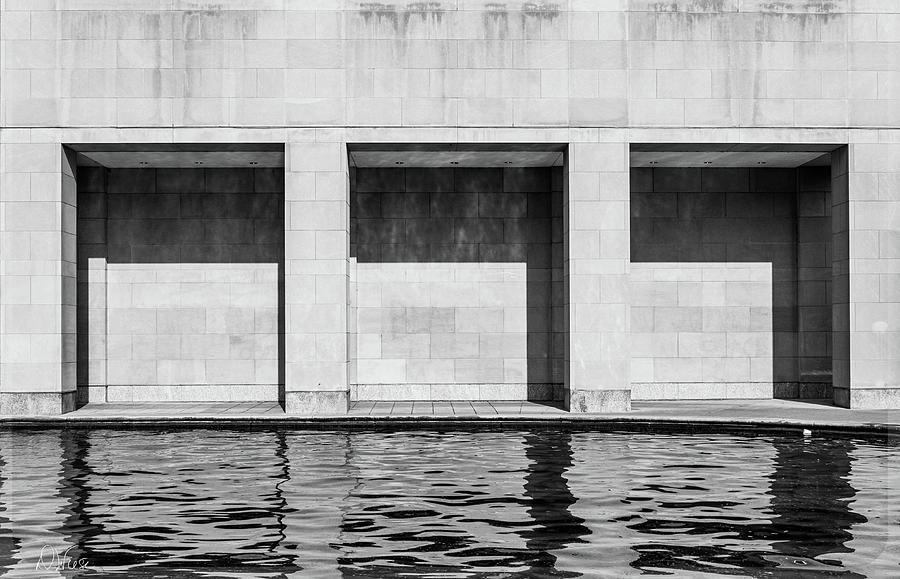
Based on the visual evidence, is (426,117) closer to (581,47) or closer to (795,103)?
(581,47)

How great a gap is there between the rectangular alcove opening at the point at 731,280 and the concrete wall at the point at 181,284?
1069 cm

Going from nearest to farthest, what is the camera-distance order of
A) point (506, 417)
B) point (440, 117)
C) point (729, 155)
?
point (506, 417) < point (440, 117) < point (729, 155)

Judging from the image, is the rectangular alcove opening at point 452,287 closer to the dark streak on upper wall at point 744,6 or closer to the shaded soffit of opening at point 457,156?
the shaded soffit of opening at point 457,156

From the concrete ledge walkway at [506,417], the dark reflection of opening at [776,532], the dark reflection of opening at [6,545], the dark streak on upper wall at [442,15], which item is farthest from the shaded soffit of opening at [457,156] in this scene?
the dark reflection of opening at [6,545]

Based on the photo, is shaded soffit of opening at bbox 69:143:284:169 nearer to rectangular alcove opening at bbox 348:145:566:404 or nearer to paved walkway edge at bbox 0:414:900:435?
rectangular alcove opening at bbox 348:145:566:404

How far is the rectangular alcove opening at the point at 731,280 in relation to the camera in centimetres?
2842

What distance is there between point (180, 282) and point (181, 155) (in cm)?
397

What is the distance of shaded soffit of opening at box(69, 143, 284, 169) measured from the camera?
25.1m

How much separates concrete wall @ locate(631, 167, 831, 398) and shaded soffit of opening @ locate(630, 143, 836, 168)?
0.91 meters

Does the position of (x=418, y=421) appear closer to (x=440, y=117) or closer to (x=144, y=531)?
(x=440, y=117)

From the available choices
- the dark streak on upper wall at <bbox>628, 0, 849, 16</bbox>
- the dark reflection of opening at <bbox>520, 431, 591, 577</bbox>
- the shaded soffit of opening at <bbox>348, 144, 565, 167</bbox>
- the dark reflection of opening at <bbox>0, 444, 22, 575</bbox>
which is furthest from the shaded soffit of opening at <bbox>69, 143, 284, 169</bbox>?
the dark reflection of opening at <bbox>0, 444, 22, 575</bbox>

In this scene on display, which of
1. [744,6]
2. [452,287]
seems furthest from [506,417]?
[744,6]

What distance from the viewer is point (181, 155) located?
2631 centimetres

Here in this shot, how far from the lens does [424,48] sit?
25031mm
